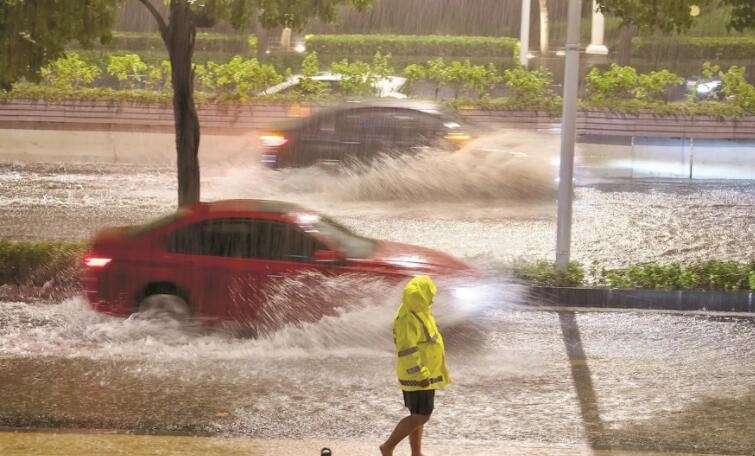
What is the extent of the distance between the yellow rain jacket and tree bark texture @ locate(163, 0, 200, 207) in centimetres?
797

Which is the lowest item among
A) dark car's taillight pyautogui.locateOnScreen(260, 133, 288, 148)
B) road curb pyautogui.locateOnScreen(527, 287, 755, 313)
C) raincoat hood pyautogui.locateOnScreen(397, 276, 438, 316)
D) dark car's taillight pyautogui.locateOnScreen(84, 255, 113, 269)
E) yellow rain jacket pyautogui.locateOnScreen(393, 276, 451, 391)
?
road curb pyautogui.locateOnScreen(527, 287, 755, 313)

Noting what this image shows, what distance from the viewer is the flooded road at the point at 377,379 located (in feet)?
27.1

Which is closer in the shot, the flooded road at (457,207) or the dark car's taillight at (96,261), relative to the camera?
the dark car's taillight at (96,261)

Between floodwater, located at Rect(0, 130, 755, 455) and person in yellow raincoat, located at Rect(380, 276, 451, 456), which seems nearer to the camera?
person in yellow raincoat, located at Rect(380, 276, 451, 456)

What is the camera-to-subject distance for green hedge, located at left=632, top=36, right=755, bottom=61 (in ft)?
131

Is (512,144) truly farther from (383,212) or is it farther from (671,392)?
(671,392)

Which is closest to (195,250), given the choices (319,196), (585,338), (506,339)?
(506,339)

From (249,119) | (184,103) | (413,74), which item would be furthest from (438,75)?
(184,103)

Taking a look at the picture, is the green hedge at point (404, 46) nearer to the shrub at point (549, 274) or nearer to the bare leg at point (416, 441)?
the shrub at point (549, 274)

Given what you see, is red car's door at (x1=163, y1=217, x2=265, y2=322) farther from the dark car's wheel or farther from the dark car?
the dark car

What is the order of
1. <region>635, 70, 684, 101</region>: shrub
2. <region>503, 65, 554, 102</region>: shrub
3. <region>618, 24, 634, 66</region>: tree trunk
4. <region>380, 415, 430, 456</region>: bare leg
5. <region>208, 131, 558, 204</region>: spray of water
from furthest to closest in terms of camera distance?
<region>618, 24, 634, 66</region>: tree trunk < <region>635, 70, 684, 101</region>: shrub < <region>503, 65, 554, 102</region>: shrub < <region>208, 131, 558, 204</region>: spray of water < <region>380, 415, 430, 456</region>: bare leg

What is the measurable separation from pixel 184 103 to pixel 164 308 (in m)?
4.56

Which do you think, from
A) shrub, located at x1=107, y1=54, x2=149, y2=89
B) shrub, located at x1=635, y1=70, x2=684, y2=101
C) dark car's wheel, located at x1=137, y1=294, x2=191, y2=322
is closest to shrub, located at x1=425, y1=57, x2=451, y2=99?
shrub, located at x1=635, y1=70, x2=684, y2=101

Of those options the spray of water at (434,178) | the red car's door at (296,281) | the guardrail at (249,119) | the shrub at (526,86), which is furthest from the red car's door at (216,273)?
the shrub at (526,86)
